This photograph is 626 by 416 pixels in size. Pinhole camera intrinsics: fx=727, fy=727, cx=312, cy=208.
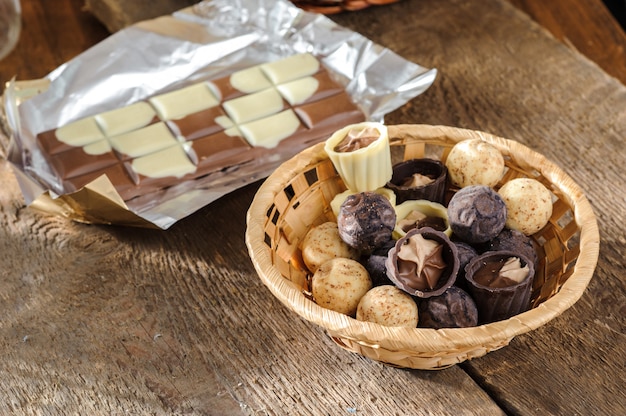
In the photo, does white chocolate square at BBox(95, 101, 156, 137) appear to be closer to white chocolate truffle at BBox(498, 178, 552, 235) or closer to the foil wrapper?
the foil wrapper

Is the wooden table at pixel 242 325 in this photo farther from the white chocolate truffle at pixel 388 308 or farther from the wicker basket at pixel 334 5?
the wicker basket at pixel 334 5

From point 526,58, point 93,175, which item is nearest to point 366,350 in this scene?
point 93,175

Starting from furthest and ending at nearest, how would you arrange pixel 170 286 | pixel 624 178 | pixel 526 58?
pixel 526 58 < pixel 624 178 < pixel 170 286

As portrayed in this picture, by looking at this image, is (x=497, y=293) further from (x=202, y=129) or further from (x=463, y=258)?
(x=202, y=129)

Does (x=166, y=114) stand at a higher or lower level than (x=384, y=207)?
lower

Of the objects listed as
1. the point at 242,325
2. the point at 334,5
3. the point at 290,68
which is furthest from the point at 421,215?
the point at 334,5

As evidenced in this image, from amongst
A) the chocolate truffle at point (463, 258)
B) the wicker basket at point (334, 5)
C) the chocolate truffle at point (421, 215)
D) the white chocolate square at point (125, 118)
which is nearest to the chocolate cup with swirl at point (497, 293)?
the chocolate truffle at point (463, 258)

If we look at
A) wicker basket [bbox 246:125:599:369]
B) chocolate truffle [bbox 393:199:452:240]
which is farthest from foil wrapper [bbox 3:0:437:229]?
chocolate truffle [bbox 393:199:452:240]

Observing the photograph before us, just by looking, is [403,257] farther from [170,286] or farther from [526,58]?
[526,58]
